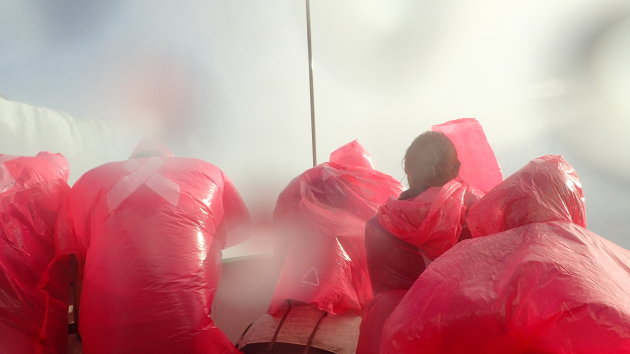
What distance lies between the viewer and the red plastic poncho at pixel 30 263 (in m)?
1.42

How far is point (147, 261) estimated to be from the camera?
1.39m

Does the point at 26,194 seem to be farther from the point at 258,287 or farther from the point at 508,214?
the point at 508,214

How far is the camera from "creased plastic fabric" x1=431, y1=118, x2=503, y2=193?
1903 millimetres

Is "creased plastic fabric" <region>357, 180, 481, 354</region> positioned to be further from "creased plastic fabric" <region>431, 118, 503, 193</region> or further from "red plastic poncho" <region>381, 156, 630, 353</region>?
"creased plastic fabric" <region>431, 118, 503, 193</region>

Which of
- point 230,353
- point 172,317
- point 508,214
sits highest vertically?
point 508,214

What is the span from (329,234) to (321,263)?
11cm

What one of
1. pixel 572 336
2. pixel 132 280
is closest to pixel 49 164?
pixel 132 280

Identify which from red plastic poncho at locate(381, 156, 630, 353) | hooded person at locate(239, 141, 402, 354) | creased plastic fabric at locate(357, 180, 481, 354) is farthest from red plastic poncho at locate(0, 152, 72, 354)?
red plastic poncho at locate(381, 156, 630, 353)

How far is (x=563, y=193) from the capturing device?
105 cm

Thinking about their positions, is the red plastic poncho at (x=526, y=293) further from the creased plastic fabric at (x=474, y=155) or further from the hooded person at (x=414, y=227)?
the creased plastic fabric at (x=474, y=155)

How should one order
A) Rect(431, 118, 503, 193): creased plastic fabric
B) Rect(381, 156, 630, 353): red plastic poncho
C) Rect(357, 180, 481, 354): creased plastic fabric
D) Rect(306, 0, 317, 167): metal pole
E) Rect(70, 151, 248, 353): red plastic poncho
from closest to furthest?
Rect(381, 156, 630, 353): red plastic poncho → Rect(357, 180, 481, 354): creased plastic fabric → Rect(70, 151, 248, 353): red plastic poncho → Rect(431, 118, 503, 193): creased plastic fabric → Rect(306, 0, 317, 167): metal pole

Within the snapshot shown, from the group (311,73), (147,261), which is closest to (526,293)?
(147,261)

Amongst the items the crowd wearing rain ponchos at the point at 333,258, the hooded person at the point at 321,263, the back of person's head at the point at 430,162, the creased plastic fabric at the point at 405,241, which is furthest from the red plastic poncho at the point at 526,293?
the hooded person at the point at 321,263

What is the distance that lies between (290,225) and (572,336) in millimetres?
1225
